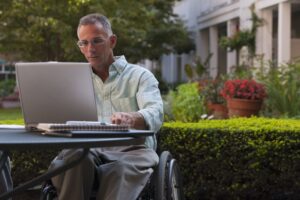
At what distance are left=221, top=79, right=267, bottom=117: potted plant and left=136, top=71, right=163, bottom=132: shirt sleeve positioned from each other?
541cm

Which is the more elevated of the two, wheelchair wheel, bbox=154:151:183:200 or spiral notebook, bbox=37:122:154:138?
spiral notebook, bbox=37:122:154:138

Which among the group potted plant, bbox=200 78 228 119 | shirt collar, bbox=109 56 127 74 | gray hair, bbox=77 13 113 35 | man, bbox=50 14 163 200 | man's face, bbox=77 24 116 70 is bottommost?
potted plant, bbox=200 78 228 119

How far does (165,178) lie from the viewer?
3.27 meters

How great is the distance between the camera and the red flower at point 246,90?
875 centimetres

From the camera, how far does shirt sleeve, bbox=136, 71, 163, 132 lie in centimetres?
315

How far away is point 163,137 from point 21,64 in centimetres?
285

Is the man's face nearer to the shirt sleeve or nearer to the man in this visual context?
the man

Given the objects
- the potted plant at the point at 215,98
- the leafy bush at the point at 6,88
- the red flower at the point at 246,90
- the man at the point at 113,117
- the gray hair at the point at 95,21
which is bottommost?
the leafy bush at the point at 6,88

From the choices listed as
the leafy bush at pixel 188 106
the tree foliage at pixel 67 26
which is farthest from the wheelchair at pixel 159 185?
the tree foliage at pixel 67 26

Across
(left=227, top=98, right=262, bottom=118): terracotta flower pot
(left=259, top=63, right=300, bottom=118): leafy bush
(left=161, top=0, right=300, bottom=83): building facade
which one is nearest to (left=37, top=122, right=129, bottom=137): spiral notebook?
(left=259, top=63, right=300, bottom=118): leafy bush

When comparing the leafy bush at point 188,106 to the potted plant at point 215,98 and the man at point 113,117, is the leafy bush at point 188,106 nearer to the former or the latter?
the potted plant at point 215,98

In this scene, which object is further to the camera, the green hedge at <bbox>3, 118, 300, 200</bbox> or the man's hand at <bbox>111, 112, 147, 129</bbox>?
the green hedge at <bbox>3, 118, 300, 200</bbox>

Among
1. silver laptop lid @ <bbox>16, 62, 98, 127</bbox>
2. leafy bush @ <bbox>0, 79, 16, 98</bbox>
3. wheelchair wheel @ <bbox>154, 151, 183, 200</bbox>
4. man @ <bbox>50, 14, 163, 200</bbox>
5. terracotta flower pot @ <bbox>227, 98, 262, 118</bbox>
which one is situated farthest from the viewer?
leafy bush @ <bbox>0, 79, 16, 98</bbox>

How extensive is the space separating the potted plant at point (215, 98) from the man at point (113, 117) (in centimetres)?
619
